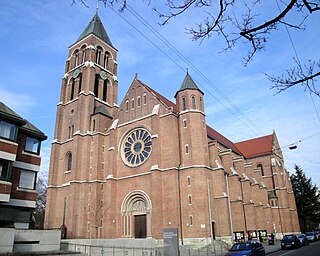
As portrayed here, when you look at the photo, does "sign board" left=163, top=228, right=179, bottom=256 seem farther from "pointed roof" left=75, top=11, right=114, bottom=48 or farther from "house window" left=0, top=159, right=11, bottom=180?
"pointed roof" left=75, top=11, right=114, bottom=48

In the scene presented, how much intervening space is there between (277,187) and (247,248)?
35982 mm

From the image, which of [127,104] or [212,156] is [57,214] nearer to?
[127,104]

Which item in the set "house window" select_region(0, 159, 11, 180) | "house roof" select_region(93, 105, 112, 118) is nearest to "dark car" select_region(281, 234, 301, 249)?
"house window" select_region(0, 159, 11, 180)

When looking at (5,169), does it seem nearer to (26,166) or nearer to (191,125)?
(26,166)

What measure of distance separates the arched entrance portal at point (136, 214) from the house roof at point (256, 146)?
102ft

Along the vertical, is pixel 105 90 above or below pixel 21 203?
above

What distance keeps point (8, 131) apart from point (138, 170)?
16.7 metres

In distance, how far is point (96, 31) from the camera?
4684cm

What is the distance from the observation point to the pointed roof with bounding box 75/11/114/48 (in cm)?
4635

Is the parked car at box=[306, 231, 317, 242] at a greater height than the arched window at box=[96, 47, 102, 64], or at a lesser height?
lesser

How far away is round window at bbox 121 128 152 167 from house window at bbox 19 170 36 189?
14.1 m

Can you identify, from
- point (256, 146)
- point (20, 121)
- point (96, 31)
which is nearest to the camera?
point (20, 121)

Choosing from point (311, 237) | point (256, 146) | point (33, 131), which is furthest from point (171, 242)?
point (256, 146)

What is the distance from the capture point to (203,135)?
109ft
